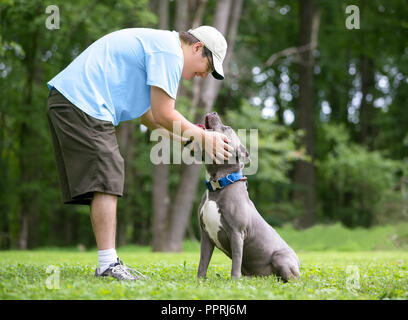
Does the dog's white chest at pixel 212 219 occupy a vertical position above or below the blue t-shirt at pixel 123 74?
below

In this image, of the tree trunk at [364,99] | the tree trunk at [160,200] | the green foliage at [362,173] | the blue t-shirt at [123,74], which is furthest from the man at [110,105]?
the tree trunk at [364,99]

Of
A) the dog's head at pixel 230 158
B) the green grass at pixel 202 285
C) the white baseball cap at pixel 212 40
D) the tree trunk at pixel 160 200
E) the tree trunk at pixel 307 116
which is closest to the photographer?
the green grass at pixel 202 285

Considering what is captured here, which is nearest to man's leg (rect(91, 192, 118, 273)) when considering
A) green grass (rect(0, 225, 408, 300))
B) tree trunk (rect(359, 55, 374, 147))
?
green grass (rect(0, 225, 408, 300))

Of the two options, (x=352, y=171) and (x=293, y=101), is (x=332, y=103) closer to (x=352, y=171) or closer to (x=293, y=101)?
(x=293, y=101)

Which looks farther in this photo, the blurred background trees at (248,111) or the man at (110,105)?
the blurred background trees at (248,111)

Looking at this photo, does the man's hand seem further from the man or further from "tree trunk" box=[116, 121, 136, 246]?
"tree trunk" box=[116, 121, 136, 246]

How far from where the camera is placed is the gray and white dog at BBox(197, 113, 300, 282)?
177 inches

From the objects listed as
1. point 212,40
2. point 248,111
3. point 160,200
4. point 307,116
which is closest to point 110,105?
point 212,40

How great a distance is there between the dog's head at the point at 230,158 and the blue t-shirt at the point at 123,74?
63cm

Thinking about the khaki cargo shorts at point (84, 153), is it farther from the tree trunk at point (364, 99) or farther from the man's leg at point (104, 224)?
the tree trunk at point (364, 99)

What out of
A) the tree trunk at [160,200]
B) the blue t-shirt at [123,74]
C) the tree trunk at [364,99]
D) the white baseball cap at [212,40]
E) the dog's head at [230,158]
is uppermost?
the tree trunk at [364,99]

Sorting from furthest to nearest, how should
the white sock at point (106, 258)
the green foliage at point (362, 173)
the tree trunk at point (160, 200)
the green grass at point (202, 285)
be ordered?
the green foliage at point (362, 173)
the tree trunk at point (160, 200)
the white sock at point (106, 258)
the green grass at point (202, 285)

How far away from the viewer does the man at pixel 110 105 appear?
4.23 meters

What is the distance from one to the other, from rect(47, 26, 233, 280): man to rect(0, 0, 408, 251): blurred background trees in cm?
604
